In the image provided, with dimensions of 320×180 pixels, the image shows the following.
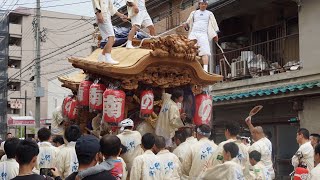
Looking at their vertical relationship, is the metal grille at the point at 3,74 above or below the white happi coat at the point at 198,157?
above

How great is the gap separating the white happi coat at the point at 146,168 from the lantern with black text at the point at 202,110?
7.80 ft

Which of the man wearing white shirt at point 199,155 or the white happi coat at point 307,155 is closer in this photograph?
the man wearing white shirt at point 199,155

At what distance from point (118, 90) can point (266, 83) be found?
760 centimetres

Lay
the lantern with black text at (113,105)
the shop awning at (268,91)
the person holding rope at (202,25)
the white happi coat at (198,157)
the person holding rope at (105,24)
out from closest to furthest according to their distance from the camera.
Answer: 1. the white happi coat at (198,157)
2. the lantern with black text at (113,105)
3. the person holding rope at (105,24)
4. the person holding rope at (202,25)
5. the shop awning at (268,91)

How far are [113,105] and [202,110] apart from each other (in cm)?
175

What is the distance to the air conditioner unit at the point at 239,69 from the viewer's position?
51.0 ft

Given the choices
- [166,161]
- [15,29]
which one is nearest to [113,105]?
[166,161]

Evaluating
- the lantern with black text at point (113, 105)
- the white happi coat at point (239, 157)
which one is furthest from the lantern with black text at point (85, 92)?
the white happi coat at point (239, 157)

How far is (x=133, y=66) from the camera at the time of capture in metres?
7.68

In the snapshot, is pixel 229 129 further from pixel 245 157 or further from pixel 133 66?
pixel 133 66

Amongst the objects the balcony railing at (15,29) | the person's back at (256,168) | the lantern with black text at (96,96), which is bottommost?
the person's back at (256,168)

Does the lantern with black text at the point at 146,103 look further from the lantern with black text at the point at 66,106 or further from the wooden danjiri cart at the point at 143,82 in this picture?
the lantern with black text at the point at 66,106

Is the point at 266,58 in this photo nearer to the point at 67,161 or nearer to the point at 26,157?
the point at 67,161

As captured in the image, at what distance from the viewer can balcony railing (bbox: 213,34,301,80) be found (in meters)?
14.8
